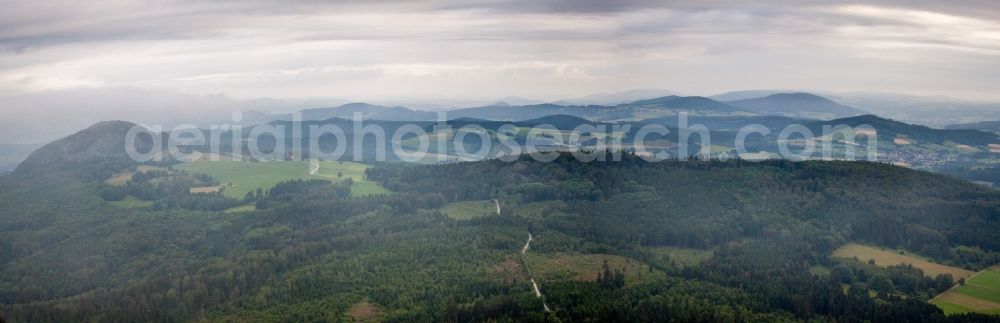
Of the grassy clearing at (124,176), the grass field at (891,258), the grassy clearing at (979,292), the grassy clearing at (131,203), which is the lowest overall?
the grassy clearing at (979,292)

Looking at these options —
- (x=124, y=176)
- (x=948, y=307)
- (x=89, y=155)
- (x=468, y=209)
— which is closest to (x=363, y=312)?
(x=468, y=209)

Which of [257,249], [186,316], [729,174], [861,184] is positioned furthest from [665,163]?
[186,316]

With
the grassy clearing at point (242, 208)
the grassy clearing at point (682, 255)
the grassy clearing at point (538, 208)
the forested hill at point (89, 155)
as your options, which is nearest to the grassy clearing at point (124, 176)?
the forested hill at point (89, 155)

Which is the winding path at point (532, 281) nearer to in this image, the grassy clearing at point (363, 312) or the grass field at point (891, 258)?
the grassy clearing at point (363, 312)

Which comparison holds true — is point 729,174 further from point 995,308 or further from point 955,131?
point 955,131

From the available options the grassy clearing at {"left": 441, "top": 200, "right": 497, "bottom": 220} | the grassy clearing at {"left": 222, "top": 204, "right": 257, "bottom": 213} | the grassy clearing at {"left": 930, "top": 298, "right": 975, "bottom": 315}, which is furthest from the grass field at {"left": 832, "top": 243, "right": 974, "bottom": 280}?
the grassy clearing at {"left": 222, "top": 204, "right": 257, "bottom": 213}

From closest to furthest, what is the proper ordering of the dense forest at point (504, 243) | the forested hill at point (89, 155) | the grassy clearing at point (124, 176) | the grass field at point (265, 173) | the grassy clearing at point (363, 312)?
the grassy clearing at point (363, 312), the dense forest at point (504, 243), the grassy clearing at point (124, 176), the grass field at point (265, 173), the forested hill at point (89, 155)

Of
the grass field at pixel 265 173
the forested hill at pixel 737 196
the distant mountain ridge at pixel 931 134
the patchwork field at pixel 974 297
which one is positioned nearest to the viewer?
the patchwork field at pixel 974 297

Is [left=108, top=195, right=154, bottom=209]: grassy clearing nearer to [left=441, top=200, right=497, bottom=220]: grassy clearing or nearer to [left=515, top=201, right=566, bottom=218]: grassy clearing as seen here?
[left=441, top=200, right=497, bottom=220]: grassy clearing
